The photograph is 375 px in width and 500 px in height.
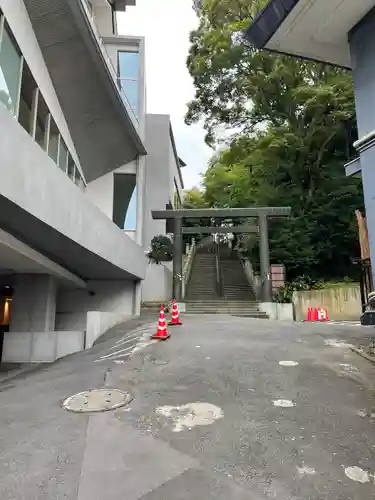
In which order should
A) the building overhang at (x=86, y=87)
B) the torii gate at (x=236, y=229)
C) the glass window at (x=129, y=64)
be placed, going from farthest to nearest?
the torii gate at (x=236, y=229)
the glass window at (x=129, y=64)
the building overhang at (x=86, y=87)

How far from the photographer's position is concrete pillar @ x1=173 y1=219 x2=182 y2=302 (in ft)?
55.8

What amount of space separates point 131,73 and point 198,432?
52.9ft

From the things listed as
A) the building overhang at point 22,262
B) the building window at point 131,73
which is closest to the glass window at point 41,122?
the building overhang at point 22,262

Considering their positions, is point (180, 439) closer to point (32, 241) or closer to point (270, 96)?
point (32, 241)

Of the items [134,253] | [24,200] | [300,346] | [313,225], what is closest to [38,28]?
[24,200]

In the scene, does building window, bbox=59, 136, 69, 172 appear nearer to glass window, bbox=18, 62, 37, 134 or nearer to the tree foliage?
glass window, bbox=18, 62, 37, 134

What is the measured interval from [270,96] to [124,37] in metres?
8.07

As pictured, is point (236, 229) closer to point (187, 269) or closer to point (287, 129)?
point (187, 269)

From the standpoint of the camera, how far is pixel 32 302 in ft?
32.6

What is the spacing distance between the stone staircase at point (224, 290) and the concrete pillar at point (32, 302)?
A: 7.78 metres

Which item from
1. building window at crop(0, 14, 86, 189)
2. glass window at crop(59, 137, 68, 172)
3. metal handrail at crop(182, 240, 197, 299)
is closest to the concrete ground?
building window at crop(0, 14, 86, 189)

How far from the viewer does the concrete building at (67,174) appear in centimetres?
600

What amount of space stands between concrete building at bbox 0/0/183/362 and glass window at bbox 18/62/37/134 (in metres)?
0.03

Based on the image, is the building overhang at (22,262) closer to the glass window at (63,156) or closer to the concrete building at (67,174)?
the concrete building at (67,174)
